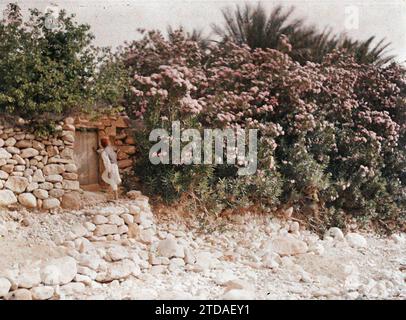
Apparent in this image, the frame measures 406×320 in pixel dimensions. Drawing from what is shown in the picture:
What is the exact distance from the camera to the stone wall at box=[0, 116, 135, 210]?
3623 millimetres

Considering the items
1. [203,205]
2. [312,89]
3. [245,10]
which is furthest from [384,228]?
[245,10]

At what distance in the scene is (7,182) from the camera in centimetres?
360

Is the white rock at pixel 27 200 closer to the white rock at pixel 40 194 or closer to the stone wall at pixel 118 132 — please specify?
the white rock at pixel 40 194

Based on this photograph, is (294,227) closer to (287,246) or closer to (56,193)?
(287,246)

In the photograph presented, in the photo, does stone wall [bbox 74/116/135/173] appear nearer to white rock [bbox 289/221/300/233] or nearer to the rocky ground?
the rocky ground

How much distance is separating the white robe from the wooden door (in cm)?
10

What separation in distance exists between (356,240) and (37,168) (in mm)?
2855

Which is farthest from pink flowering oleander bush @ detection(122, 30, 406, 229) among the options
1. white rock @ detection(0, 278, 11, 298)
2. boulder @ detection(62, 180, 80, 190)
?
white rock @ detection(0, 278, 11, 298)

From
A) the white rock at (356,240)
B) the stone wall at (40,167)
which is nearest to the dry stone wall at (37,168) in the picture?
the stone wall at (40,167)

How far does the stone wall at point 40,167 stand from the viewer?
3.62 meters

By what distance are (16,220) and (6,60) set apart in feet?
4.02

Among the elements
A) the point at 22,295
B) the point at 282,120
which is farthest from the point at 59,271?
the point at 282,120

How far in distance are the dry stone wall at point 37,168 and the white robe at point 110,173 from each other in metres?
0.23

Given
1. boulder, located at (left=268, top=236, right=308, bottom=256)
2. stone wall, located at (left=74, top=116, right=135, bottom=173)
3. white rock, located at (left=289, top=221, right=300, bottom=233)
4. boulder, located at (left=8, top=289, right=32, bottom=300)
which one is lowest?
boulder, located at (left=8, top=289, right=32, bottom=300)
